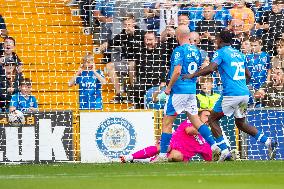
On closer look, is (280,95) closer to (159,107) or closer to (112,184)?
(159,107)

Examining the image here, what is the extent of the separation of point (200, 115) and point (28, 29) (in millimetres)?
4590

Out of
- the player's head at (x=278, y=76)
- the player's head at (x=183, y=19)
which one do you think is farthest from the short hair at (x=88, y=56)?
the player's head at (x=278, y=76)

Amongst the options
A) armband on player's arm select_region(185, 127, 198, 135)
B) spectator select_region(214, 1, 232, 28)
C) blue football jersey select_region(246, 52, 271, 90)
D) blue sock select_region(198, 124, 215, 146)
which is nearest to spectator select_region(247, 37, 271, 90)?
blue football jersey select_region(246, 52, 271, 90)

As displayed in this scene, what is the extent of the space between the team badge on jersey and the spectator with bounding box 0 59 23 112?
1.95 metres

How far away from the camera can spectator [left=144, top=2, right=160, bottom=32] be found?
20.8m

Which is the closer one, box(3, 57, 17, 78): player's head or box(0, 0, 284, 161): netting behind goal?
box(3, 57, 17, 78): player's head

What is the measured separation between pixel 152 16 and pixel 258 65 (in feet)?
8.30

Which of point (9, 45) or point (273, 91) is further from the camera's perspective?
point (273, 91)

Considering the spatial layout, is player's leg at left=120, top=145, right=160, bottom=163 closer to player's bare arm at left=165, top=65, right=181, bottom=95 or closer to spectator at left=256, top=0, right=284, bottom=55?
player's bare arm at left=165, top=65, right=181, bottom=95

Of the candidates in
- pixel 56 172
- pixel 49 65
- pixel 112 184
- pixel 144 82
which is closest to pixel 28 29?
pixel 49 65

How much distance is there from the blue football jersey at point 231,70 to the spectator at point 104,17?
5002 millimetres

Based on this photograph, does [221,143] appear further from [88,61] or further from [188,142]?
[88,61]

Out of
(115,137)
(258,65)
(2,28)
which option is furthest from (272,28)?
(2,28)

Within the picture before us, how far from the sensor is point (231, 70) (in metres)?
16.1
